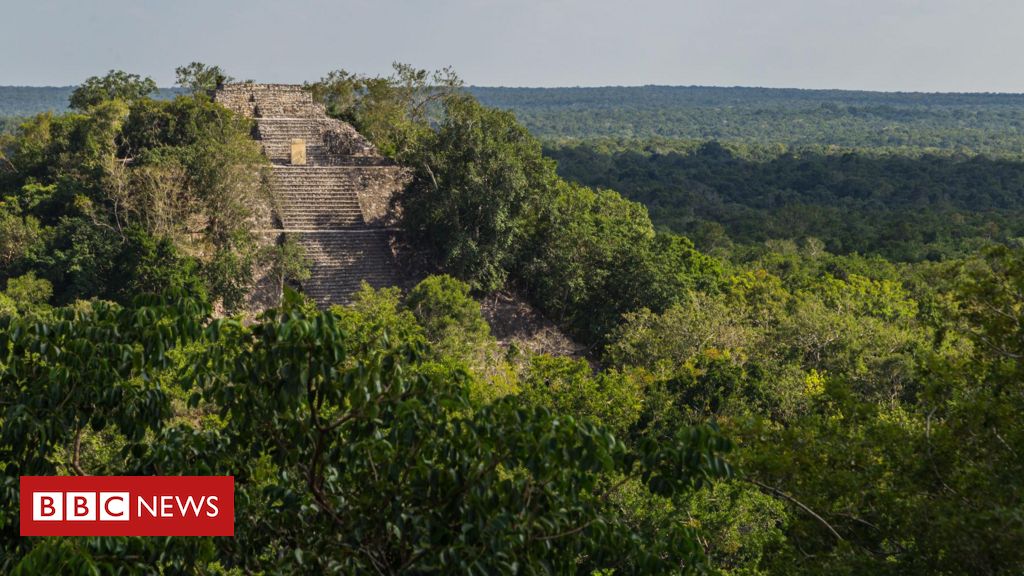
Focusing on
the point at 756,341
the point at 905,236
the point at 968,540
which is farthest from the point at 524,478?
the point at 905,236

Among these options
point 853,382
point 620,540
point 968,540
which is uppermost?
point 620,540

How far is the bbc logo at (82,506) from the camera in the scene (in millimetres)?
4578

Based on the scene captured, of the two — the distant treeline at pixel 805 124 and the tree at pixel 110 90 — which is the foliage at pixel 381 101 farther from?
the distant treeline at pixel 805 124

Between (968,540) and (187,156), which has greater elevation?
(187,156)

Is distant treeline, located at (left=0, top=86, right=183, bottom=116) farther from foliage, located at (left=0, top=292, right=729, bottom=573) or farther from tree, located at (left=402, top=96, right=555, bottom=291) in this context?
foliage, located at (left=0, top=292, right=729, bottom=573)

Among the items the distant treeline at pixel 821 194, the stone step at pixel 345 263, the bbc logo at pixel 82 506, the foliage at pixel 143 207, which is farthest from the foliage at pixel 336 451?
the distant treeline at pixel 821 194

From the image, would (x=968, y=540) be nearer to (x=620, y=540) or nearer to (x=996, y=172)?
(x=620, y=540)

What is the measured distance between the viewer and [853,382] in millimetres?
18234

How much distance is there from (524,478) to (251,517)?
130 centimetres

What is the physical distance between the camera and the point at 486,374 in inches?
690

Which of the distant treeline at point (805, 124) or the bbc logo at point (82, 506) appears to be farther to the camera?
the distant treeline at point (805, 124)

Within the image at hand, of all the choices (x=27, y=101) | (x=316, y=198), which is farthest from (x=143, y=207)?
(x=27, y=101)

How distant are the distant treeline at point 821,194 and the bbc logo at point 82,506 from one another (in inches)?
1460

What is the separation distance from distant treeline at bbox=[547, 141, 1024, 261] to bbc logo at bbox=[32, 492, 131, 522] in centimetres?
3707
